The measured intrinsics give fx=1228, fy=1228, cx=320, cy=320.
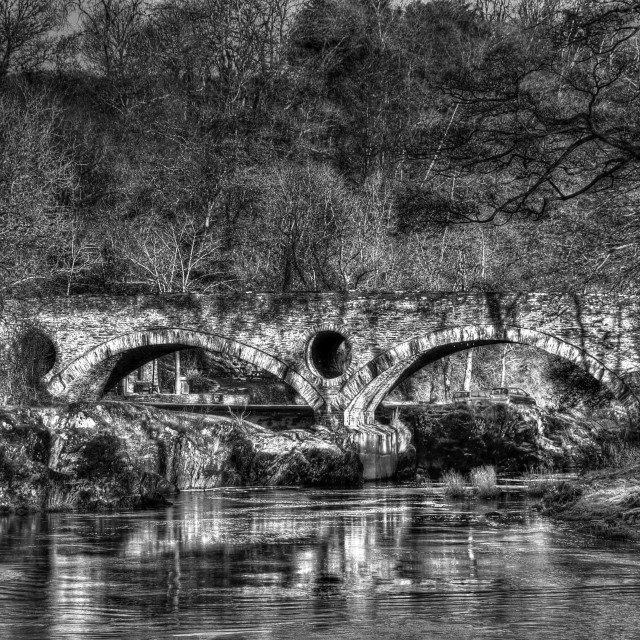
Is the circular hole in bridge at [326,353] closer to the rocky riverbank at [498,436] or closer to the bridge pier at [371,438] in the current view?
the bridge pier at [371,438]

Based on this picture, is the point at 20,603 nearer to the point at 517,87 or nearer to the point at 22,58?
the point at 517,87

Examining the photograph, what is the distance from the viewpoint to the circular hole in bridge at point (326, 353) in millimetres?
33125

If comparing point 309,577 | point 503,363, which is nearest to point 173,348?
point 503,363

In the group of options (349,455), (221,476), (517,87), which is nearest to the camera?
(517,87)

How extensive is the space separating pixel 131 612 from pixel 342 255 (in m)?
33.1

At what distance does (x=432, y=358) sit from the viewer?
3394 cm

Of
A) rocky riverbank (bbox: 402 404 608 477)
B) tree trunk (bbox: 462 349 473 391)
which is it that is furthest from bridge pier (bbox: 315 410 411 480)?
tree trunk (bbox: 462 349 473 391)

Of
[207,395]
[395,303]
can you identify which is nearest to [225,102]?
[207,395]

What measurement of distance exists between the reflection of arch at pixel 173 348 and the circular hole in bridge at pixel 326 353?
71 cm

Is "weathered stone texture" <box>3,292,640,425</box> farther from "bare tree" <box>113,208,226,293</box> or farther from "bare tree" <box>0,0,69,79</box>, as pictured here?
"bare tree" <box>0,0,69,79</box>

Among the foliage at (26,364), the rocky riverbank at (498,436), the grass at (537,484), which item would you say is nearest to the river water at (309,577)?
the grass at (537,484)

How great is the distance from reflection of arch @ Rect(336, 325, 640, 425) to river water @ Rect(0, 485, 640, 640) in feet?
38.2

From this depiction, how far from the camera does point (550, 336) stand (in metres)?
30.9

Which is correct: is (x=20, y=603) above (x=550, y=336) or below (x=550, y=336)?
below
